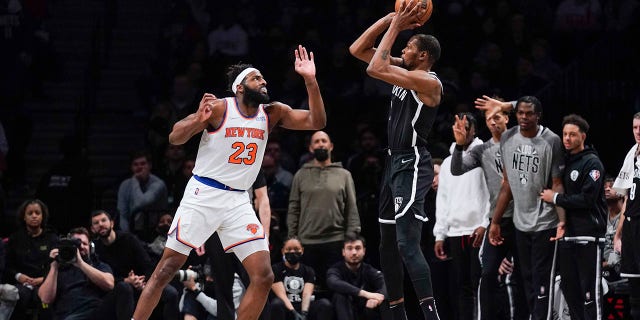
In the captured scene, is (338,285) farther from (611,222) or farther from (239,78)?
(239,78)

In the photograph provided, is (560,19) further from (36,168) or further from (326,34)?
(36,168)

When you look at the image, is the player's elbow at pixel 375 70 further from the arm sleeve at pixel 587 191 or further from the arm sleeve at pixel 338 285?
the arm sleeve at pixel 338 285

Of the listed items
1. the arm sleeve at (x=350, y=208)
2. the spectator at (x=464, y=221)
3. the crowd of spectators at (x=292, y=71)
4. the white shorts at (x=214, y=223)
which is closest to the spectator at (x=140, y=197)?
the crowd of spectators at (x=292, y=71)

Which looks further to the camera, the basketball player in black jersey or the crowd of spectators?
the crowd of spectators

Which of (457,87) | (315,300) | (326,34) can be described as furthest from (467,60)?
(315,300)

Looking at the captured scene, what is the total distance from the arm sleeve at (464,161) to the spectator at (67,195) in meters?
4.81

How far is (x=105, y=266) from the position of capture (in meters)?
10.8

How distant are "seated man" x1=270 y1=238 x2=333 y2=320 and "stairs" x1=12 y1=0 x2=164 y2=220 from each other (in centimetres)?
324

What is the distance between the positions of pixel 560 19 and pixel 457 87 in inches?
94.3

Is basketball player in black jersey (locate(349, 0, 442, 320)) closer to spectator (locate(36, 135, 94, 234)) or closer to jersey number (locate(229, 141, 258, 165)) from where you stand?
jersey number (locate(229, 141, 258, 165))

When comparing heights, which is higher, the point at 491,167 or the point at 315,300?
the point at 491,167

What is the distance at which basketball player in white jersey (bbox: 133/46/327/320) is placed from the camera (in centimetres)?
787

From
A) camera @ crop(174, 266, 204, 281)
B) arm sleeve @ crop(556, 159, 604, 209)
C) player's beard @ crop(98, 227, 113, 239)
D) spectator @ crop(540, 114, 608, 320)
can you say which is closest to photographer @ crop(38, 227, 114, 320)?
player's beard @ crop(98, 227, 113, 239)

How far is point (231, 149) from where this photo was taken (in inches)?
317
